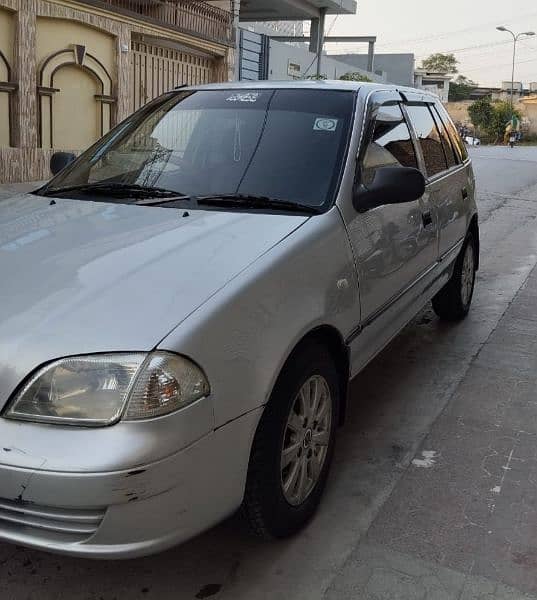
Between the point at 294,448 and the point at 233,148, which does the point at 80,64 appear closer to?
the point at 233,148

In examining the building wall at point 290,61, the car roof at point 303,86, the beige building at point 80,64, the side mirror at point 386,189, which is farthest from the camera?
the building wall at point 290,61

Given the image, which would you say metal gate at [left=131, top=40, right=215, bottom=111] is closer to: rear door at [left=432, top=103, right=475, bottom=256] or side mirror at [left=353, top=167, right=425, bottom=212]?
rear door at [left=432, top=103, right=475, bottom=256]

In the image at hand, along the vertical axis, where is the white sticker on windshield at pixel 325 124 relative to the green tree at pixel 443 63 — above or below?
below

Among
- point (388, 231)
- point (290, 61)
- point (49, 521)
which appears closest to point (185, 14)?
point (290, 61)

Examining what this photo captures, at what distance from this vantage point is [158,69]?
56.3ft

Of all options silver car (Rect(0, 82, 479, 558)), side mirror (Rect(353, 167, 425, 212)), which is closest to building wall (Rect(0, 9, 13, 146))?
silver car (Rect(0, 82, 479, 558))

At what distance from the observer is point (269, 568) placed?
267 cm

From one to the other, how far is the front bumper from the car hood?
311 millimetres

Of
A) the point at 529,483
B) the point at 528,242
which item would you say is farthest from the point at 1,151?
the point at 529,483

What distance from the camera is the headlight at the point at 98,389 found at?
2107 millimetres

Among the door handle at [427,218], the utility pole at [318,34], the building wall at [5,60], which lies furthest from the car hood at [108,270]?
the utility pole at [318,34]

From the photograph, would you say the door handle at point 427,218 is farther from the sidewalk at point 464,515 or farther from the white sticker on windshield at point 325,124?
the sidewalk at point 464,515

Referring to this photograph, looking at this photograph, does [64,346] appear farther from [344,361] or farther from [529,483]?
[529,483]

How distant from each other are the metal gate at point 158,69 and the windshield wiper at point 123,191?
13.2 metres
